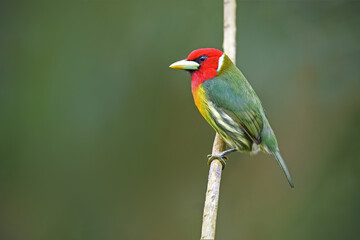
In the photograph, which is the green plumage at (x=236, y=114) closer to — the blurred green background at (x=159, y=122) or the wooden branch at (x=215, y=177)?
the wooden branch at (x=215, y=177)

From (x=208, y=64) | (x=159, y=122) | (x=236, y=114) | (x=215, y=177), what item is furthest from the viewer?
(x=159, y=122)

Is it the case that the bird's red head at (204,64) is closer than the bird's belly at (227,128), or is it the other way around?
the bird's belly at (227,128)

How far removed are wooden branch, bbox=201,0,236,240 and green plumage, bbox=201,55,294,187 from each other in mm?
193

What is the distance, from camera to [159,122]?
4.36 meters

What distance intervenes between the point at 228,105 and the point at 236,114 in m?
0.08

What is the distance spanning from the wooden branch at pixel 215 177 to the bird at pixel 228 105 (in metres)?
0.19

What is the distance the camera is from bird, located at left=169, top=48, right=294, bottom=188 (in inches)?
110

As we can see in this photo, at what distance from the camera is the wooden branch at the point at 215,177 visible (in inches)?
76.9

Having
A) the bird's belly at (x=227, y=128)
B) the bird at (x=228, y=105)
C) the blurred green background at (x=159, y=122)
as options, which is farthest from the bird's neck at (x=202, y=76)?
the blurred green background at (x=159, y=122)

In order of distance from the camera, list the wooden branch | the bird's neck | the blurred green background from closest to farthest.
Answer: the wooden branch < the bird's neck < the blurred green background

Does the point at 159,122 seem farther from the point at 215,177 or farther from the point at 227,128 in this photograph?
the point at 215,177

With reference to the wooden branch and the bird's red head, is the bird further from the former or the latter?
the wooden branch

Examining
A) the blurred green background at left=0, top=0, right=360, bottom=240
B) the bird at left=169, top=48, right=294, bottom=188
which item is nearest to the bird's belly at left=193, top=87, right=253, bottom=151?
the bird at left=169, top=48, right=294, bottom=188

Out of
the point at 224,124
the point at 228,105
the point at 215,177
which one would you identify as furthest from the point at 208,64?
the point at 215,177
